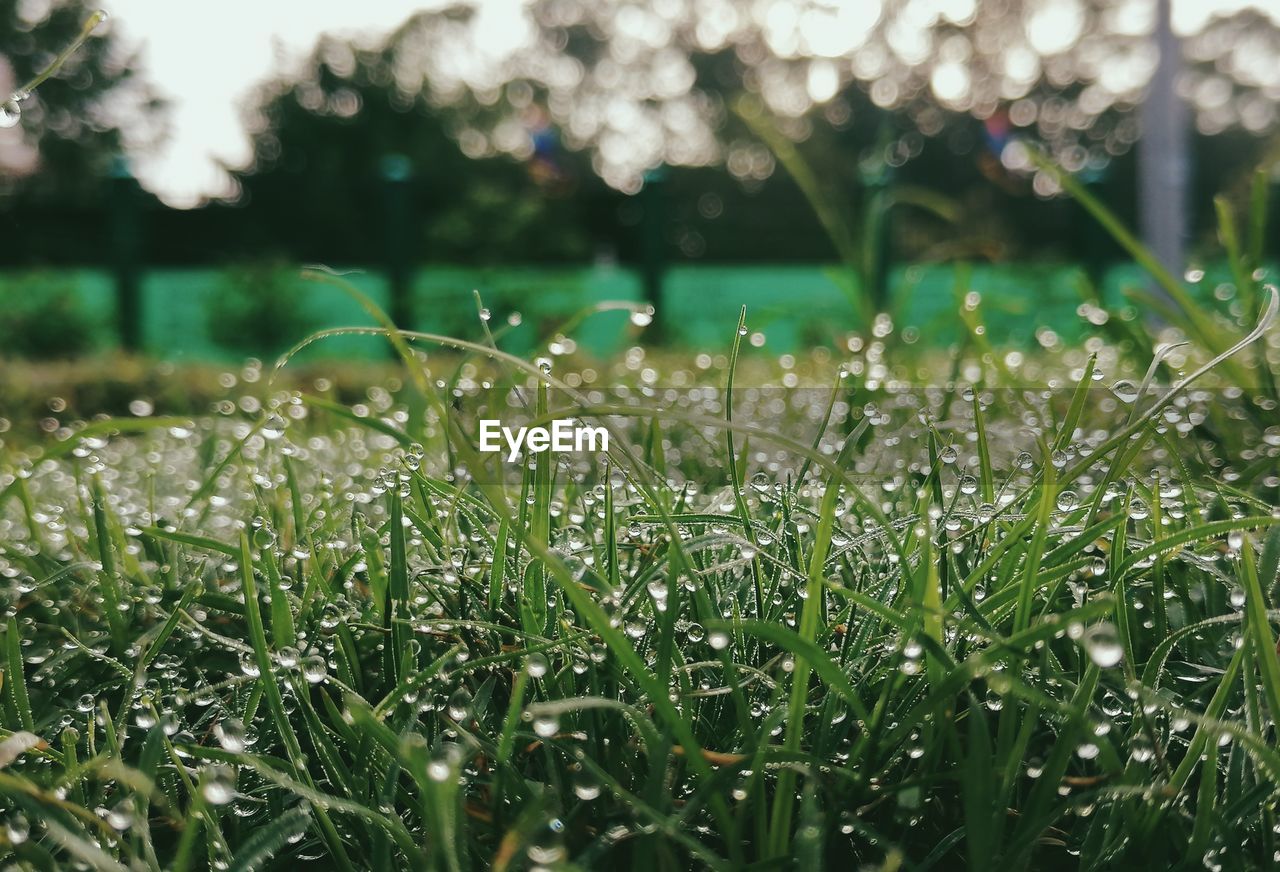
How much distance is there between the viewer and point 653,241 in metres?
10.6

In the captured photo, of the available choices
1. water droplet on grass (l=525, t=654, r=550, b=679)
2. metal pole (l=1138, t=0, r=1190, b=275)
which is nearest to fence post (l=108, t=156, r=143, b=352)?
metal pole (l=1138, t=0, r=1190, b=275)

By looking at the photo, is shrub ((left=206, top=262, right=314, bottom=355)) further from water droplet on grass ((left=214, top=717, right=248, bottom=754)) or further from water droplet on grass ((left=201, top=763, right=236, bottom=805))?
water droplet on grass ((left=201, top=763, right=236, bottom=805))

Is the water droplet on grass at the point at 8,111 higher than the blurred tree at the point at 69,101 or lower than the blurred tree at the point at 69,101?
lower

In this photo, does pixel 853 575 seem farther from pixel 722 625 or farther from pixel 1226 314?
pixel 1226 314

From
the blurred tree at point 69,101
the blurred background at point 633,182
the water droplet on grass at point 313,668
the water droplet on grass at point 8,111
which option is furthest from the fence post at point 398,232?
the blurred tree at point 69,101

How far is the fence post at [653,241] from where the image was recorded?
10.5 m

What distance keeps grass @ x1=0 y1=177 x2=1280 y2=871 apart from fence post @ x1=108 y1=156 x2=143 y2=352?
31.8 ft

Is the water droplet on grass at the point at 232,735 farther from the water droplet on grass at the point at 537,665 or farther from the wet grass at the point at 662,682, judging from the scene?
the water droplet on grass at the point at 537,665

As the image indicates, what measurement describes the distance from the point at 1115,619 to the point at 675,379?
1731 mm

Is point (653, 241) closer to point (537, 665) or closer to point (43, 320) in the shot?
point (43, 320)

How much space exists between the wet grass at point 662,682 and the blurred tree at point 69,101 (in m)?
30.2

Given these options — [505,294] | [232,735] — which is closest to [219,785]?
[232,735]

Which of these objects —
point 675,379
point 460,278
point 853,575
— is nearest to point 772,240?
point 460,278

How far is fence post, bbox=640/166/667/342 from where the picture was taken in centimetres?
1053
